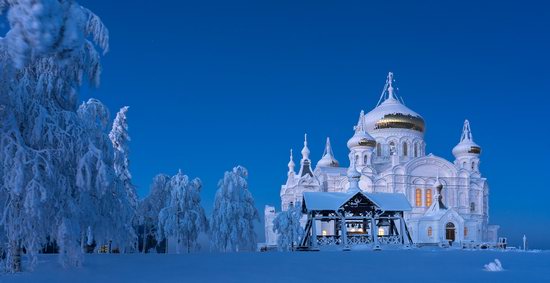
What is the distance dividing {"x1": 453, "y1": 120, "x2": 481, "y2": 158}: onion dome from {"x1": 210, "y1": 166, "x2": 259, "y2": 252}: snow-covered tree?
41702mm

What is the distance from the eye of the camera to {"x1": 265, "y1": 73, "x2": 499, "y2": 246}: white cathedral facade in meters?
59.5

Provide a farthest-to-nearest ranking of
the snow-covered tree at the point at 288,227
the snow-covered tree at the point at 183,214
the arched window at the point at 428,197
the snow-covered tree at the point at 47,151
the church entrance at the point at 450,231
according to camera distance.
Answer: the arched window at the point at 428,197, the church entrance at the point at 450,231, the snow-covered tree at the point at 288,227, the snow-covered tree at the point at 183,214, the snow-covered tree at the point at 47,151

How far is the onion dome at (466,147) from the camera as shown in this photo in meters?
71.7

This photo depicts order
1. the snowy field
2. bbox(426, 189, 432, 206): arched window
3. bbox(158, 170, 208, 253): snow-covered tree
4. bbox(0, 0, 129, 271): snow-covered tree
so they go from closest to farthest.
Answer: bbox(0, 0, 129, 271): snow-covered tree < the snowy field < bbox(158, 170, 208, 253): snow-covered tree < bbox(426, 189, 432, 206): arched window

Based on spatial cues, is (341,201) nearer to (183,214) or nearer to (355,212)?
(355,212)

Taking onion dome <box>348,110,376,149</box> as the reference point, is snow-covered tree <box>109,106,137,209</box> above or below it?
below

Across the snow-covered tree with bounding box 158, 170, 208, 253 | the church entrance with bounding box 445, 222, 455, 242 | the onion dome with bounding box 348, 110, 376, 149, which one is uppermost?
the onion dome with bounding box 348, 110, 376, 149

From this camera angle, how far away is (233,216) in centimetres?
3816

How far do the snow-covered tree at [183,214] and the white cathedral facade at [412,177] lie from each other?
2431 centimetres

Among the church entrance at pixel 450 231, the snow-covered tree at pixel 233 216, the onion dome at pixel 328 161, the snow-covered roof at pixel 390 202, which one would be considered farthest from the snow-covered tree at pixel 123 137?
the onion dome at pixel 328 161

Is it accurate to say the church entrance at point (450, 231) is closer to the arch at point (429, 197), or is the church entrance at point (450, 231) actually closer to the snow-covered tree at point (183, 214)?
the arch at point (429, 197)

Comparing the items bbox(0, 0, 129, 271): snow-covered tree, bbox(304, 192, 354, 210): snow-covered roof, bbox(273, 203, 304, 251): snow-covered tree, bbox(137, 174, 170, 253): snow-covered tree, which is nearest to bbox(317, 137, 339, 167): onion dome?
bbox(273, 203, 304, 251): snow-covered tree

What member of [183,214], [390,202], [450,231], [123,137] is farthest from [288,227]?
[450,231]

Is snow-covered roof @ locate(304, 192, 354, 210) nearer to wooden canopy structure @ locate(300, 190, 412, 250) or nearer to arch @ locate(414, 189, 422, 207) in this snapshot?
wooden canopy structure @ locate(300, 190, 412, 250)
